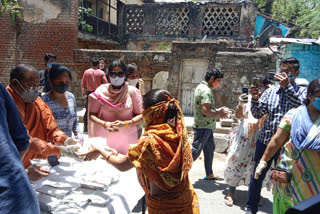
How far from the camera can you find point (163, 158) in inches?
65.7

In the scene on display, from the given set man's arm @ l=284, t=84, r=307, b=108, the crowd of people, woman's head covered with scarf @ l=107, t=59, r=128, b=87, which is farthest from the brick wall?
man's arm @ l=284, t=84, r=307, b=108

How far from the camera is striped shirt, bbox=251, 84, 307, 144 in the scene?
2652 mm

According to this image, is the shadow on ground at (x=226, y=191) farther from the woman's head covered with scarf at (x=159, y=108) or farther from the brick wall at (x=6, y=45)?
the brick wall at (x=6, y=45)

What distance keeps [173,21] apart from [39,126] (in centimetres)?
1070

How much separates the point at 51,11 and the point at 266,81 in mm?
7433

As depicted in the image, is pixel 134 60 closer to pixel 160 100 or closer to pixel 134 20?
pixel 134 20

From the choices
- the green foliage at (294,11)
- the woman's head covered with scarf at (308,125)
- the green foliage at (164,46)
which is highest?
the green foliage at (294,11)

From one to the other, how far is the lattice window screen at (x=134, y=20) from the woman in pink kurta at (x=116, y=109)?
33.2ft

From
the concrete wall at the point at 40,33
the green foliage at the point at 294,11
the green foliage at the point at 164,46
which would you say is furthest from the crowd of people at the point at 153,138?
the green foliage at the point at 294,11

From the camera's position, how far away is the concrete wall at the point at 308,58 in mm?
7695

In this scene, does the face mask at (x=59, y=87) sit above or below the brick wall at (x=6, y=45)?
below

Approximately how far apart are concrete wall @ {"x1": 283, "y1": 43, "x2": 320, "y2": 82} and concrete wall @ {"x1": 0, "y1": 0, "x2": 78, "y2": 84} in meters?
7.28

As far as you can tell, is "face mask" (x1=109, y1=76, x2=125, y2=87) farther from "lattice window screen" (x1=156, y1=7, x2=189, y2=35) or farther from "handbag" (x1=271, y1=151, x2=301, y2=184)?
"lattice window screen" (x1=156, y1=7, x2=189, y2=35)

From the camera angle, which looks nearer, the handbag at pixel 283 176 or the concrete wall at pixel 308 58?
the handbag at pixel 283 176
